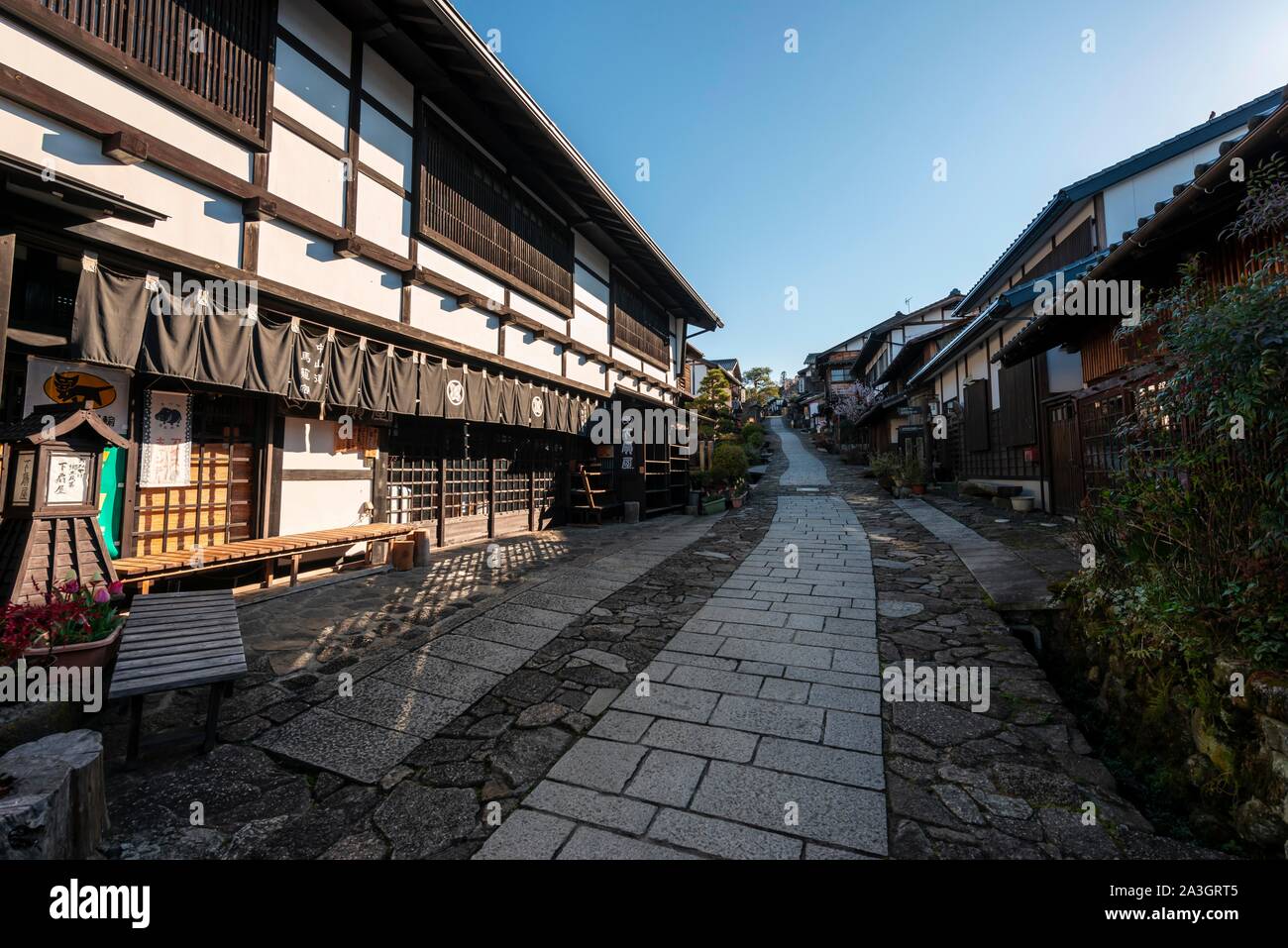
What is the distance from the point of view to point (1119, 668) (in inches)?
161

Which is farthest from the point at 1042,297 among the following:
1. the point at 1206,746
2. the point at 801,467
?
the point at 801,467

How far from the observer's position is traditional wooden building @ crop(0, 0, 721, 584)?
15.8 feet

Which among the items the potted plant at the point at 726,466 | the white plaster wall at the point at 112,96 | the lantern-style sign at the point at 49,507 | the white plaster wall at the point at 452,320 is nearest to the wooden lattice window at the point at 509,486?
the white plaster wall at the point at 452,320

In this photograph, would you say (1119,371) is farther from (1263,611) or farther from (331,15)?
(331,15)

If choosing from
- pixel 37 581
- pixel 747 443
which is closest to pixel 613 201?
Answer: pixel 37 581

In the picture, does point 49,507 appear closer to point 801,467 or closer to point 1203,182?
point 1203,182

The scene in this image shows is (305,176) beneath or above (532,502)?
above

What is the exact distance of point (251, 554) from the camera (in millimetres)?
6133

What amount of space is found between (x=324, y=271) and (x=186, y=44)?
2.53 m

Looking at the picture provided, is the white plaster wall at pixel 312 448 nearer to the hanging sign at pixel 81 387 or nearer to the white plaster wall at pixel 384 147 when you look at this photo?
the hanging sign at pixel 81 387

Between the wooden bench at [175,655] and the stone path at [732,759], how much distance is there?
2208mm

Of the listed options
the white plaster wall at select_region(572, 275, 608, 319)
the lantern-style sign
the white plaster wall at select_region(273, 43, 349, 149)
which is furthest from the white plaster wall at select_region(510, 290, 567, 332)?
the lantern-style sign

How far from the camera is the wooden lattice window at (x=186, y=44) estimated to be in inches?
189

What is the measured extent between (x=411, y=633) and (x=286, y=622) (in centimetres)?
154
